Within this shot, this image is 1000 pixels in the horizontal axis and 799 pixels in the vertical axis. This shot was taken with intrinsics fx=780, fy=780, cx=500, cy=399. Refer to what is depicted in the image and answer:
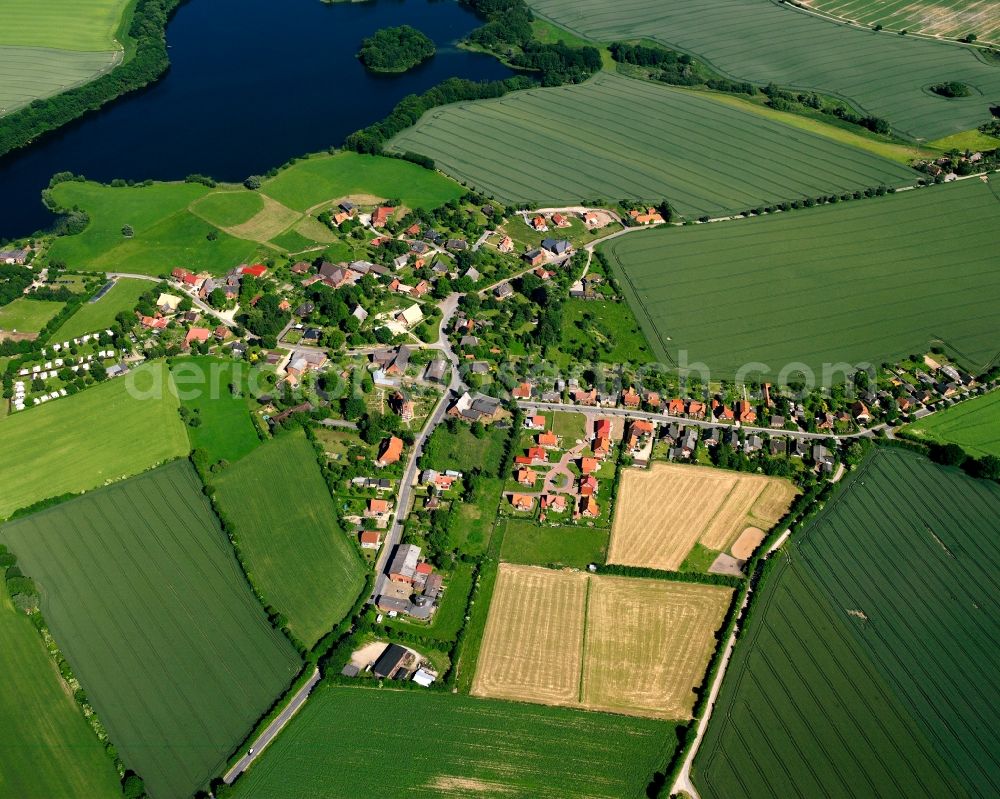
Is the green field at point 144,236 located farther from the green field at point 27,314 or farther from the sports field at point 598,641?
the sports field at point 598,641

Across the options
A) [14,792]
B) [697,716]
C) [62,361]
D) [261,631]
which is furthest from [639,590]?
[62,361]

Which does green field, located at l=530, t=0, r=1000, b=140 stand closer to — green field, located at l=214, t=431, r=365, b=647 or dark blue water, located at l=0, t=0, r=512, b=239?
dark blue water, located at l=0, t=0, r=512, b=239

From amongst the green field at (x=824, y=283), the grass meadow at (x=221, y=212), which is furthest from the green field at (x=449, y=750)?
the grass meadow at (x=221, y=212)

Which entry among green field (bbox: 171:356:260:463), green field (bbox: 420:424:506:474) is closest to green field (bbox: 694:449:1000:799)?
green field (bbox: 420:424:506:474)

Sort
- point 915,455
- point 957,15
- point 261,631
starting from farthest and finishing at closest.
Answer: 1. point 957,15
2. point 915,455
3. point 261,631

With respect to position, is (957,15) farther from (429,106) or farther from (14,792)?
(14,792)

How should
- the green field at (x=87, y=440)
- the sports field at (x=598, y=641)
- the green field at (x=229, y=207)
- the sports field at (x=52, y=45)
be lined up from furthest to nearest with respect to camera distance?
the sports field at (x=52, y=45) < the green field at (x=229, y=207) < the green field at (x=87, y=440) < the sports field at (x=598, y=641)
